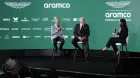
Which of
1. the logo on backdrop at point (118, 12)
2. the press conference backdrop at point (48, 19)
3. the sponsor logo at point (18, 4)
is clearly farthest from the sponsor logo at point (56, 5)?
the logo on backdrop at point (118, 12)

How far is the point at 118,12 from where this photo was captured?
27.9ft

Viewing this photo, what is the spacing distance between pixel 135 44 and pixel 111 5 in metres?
1.42

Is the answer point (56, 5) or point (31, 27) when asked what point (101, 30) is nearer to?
point (56, 5)

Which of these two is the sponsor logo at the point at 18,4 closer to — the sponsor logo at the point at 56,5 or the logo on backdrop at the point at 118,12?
the sponsor logo at the point at 56,5

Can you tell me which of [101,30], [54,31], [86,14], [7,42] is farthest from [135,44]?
[7,42]

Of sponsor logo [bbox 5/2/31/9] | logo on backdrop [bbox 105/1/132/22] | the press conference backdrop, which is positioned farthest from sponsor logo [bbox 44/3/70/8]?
logo on backdrop [bbox 105/1/132/22]

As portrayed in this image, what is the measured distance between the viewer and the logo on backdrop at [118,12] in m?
8.48

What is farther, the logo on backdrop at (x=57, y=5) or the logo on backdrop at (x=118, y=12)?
the logo on backdrop at (x=57, y=5)

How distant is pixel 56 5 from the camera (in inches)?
342

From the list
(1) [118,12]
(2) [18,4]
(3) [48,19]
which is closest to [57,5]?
(3) [48,19]

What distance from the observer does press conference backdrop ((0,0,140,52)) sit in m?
8.59

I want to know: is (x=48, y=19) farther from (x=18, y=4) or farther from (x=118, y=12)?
(x=118, y=12)

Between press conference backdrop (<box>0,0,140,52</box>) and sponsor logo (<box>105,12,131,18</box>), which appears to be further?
press conference backdrop (<box>0,0,140,52</box>)

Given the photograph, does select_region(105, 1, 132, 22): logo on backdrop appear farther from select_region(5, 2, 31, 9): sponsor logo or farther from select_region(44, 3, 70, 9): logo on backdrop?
select_region(5, 2, 31, 9): sponsor logo
